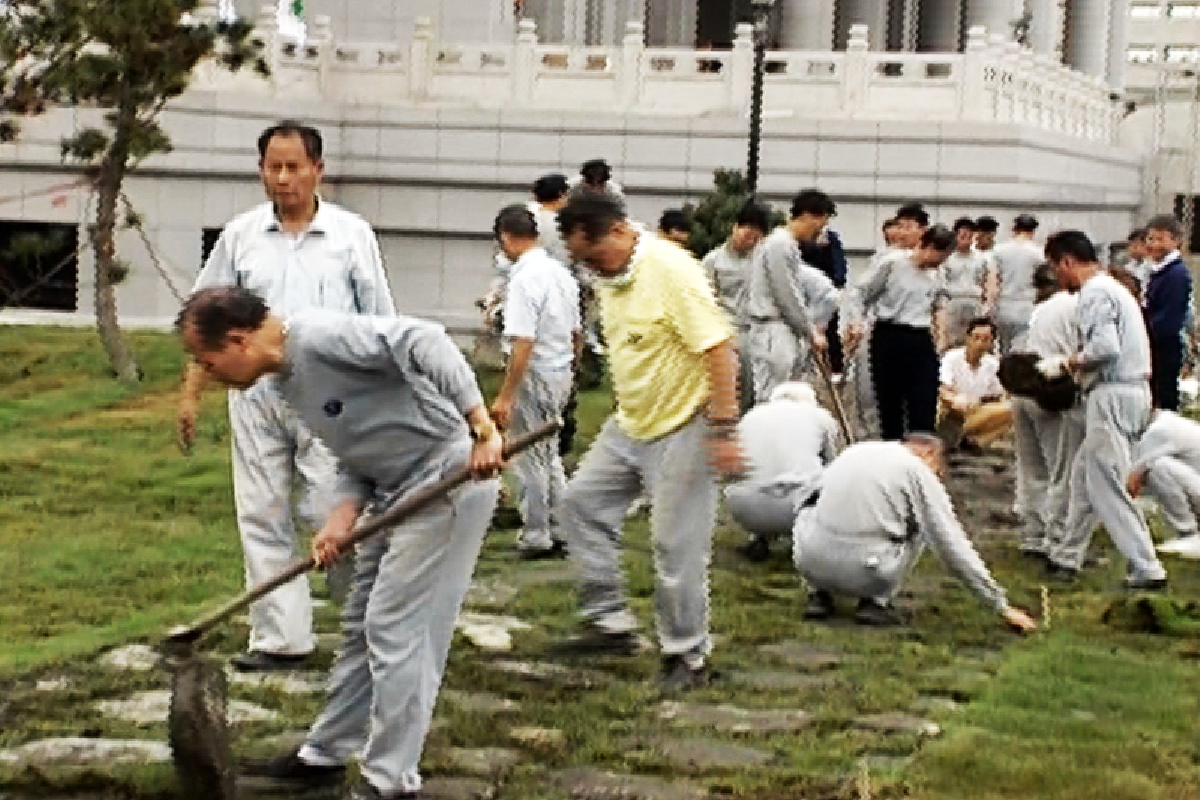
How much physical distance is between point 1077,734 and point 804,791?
1.41 meters

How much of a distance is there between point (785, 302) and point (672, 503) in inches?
203

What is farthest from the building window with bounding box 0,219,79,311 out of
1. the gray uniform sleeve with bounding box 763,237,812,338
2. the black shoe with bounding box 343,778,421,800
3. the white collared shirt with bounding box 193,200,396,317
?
the black shoe with bounding box 343,778,421,800

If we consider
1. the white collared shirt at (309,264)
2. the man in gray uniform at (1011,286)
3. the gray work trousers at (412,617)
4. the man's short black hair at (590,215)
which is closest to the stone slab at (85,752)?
the gray work trousers at (412,617)

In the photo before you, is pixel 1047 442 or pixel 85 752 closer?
pixel 85 752

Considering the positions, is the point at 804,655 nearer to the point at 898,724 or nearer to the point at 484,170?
the point at 898,724

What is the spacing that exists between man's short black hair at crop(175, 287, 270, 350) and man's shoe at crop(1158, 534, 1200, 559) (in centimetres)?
752

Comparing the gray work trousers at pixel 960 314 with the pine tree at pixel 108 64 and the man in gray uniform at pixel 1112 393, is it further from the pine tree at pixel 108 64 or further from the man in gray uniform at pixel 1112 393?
the man in gray uniform at pixel 1112 393

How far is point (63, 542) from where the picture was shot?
38.0ft

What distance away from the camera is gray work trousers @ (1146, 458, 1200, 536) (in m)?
11.5

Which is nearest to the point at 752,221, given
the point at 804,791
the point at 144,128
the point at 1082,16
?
the point at 144,128

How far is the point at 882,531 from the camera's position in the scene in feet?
31.2

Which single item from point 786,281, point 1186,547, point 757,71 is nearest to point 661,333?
point 786,281

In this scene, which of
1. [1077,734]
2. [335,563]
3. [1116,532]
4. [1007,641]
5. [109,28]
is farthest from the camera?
[109,28]

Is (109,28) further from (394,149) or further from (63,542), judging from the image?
(394,149)
